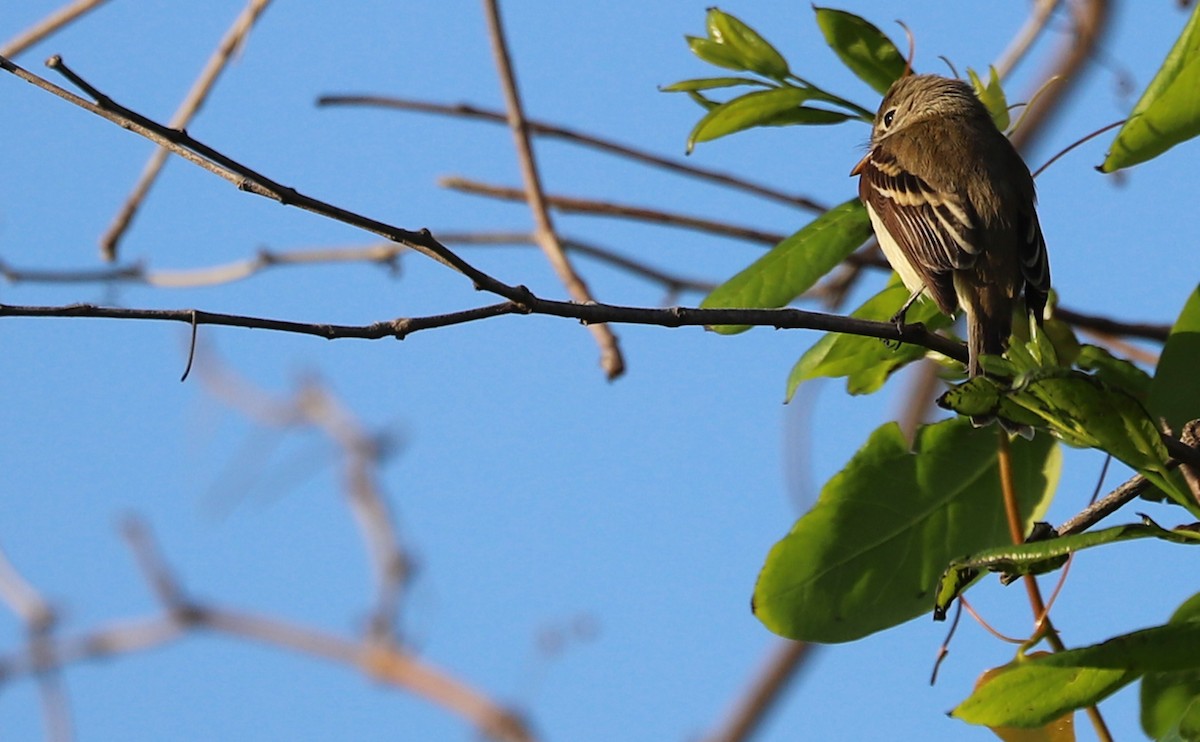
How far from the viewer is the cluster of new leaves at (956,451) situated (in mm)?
2078

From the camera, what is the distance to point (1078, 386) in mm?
2072

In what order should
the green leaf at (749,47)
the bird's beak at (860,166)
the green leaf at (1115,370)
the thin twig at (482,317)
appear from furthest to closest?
the bird's beak at (860,166), the green leaf at (749,47), the green leaf at (1115,370), the thin twig at (482,317)

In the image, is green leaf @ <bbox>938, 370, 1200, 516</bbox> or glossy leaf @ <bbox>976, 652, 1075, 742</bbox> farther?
glossy leaf @ <bbox>976, 652, 1075, 742</bbox>

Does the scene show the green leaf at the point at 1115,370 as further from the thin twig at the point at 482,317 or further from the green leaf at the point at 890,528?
the thin twig at the point at 482,317

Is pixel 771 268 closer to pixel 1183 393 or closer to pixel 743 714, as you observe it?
pixel 1183 393

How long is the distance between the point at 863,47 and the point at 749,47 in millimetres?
304

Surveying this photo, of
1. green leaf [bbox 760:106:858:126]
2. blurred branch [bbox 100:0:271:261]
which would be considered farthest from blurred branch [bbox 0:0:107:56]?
green leaf [bbox 760:106:858:126]

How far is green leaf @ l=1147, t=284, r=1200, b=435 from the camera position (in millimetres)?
2549

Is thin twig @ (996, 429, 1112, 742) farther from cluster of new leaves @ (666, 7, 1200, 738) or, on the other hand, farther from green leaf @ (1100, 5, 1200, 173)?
green leaf @ (1100, 5, 1200, 173)

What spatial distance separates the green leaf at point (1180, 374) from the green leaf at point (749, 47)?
3.19 ft

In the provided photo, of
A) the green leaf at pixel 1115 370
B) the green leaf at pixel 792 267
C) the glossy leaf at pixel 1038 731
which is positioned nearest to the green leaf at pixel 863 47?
the green leaf at pixel 792 267

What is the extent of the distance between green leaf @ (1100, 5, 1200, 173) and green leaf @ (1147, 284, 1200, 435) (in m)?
0.29

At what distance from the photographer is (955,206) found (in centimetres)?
403

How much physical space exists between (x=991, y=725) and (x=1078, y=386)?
0.53 meters
